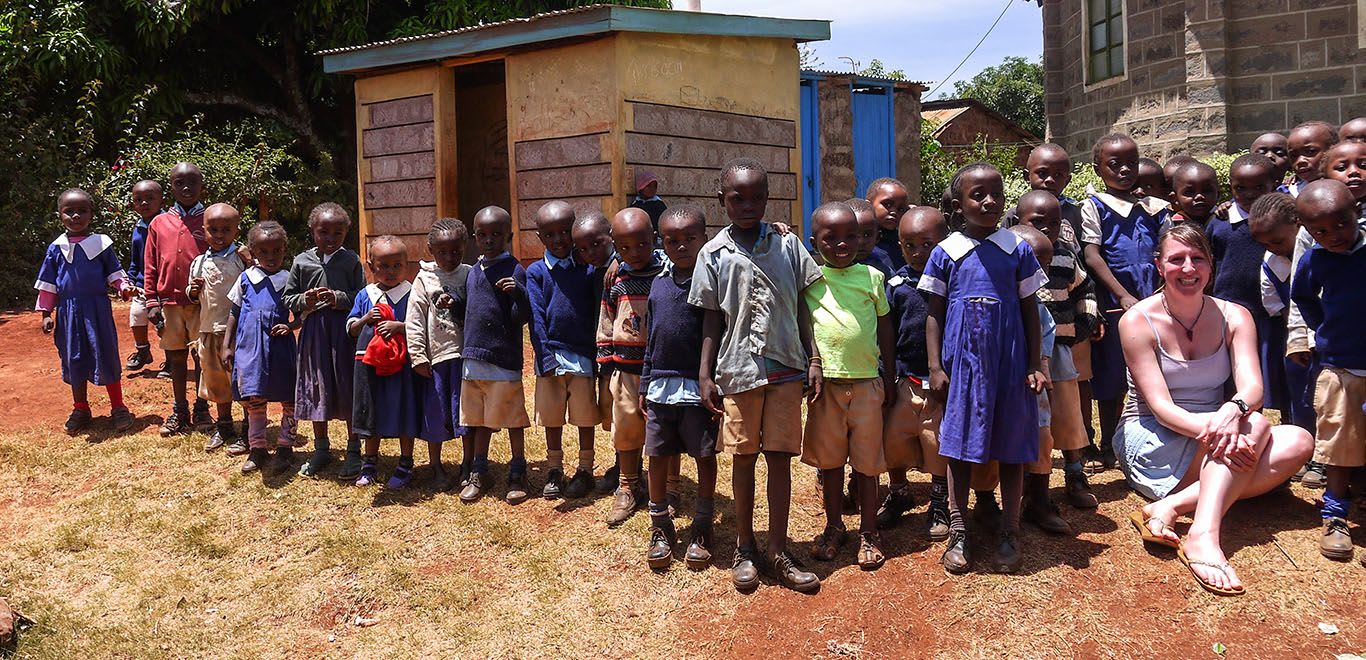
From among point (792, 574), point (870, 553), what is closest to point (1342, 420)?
point (870, 553)

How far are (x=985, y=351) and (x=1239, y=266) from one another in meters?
1.66

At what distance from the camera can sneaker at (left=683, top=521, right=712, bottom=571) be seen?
414cm

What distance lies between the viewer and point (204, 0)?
1246 centimetres

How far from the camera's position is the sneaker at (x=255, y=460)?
5609 millimetres

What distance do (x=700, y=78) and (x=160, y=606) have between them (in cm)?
586

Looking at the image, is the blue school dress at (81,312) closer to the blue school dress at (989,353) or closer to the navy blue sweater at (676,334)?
the navy blue sweater at (676,334)

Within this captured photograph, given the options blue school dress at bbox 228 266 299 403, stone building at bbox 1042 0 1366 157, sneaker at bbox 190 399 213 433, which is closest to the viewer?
blue school dress at bbox 228 266 299 403

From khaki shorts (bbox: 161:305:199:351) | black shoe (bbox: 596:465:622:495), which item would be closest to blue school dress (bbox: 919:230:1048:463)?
black shoe (bbox: 596:465:622:495)

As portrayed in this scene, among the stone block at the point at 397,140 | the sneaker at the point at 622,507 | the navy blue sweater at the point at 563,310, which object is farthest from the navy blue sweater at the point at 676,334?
the stone block at the point at 397,140

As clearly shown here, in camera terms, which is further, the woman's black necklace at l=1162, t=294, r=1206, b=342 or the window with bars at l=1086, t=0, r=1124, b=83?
the window with bars at l=1086, t=0, r=1124, b=83

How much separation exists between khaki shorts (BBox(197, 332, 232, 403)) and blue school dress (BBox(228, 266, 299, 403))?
355 millimetres

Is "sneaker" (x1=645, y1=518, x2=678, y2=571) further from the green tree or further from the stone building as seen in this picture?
the green tree

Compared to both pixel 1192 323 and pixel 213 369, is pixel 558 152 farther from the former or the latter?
pixel 1192 323

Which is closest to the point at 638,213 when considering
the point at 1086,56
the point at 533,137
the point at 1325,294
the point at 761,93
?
the point at 1325,294
